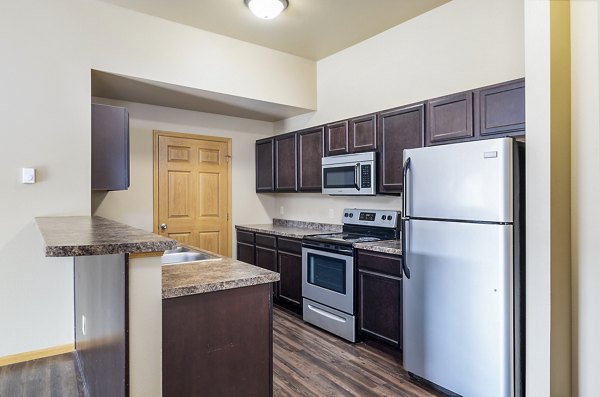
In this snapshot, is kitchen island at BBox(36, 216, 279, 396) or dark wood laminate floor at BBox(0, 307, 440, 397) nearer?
kitchen island at BBox(36, 216, 279, 396)

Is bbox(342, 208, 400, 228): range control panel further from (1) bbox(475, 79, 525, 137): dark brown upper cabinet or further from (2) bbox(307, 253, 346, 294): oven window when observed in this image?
(1) bbox(475, 79, 525, 137): dark brown upper cabinet

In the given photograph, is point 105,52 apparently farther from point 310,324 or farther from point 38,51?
point 310,324

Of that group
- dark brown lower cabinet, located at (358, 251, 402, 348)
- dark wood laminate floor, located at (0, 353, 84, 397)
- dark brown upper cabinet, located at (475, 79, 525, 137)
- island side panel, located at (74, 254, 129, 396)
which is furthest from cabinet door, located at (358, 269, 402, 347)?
dark wood laminate floor, located at (0, 353, 84, 397)

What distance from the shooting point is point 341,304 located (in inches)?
128

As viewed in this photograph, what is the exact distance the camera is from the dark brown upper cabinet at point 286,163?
439cm

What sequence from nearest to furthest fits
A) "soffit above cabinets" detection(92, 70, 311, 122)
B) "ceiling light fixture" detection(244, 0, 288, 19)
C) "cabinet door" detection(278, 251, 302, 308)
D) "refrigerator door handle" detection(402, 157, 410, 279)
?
"refrigerator door handle" detection(402, 157, 410, 279)
"ceiling light fixture" detection(244, 0, 288, 19)
"soffit above cabinets" detection(92, 70, 311, 122)
"cabinet door" detection(278, 251, 302, 308)

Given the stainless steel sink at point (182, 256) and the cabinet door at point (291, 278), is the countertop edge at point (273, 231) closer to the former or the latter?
the cabinet door at point (291, 278)

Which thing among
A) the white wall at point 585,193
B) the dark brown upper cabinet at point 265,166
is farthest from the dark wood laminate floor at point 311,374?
the dark brown upper cabinet at point 265,166

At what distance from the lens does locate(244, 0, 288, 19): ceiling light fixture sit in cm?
292

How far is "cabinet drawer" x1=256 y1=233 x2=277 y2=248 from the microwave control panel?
1344 millimetres

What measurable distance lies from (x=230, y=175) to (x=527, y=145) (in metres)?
3.64

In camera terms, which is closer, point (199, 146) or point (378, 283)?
point (378, 283)

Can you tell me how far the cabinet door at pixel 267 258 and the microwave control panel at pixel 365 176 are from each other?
1.39 metres

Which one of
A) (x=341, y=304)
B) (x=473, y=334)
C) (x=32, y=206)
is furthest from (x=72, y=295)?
(x=473, y=334)
